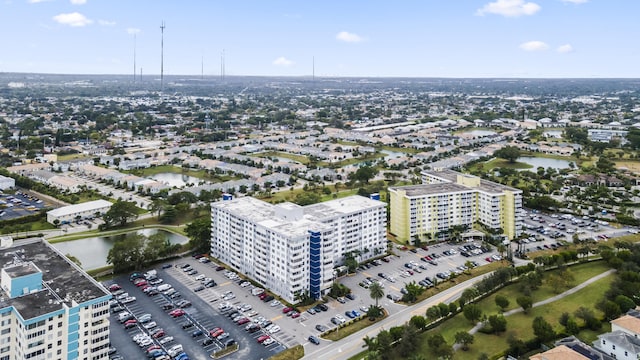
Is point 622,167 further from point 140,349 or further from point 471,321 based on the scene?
point 140,349

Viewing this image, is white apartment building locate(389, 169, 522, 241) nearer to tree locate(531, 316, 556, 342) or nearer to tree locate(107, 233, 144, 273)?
tree locate(531, 316, 556, 342)

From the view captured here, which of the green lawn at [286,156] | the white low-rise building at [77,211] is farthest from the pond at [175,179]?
the green lawn at [286,156]

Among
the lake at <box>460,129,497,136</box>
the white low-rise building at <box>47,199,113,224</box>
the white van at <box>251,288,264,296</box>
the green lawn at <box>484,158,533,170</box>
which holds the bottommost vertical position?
the white van at <box>251,288,264,296</box>

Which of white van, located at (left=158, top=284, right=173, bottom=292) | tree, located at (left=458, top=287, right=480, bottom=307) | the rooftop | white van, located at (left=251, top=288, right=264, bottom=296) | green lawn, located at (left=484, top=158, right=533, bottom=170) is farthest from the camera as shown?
green lawn, located at (left=484, top=158, right=533, bottom=170)

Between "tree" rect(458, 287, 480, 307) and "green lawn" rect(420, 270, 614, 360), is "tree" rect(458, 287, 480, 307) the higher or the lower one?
the higher one

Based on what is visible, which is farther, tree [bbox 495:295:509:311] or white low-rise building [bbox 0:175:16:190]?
white low-rise building [bbox 0:175:16:190]

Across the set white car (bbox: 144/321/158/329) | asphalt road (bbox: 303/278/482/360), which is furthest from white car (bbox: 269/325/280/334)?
white car (bbox: 144/321/158/329)

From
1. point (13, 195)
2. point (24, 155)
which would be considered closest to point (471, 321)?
point (13, 195)

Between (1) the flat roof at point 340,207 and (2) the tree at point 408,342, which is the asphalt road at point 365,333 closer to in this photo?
(2) the tree at point 408,342
